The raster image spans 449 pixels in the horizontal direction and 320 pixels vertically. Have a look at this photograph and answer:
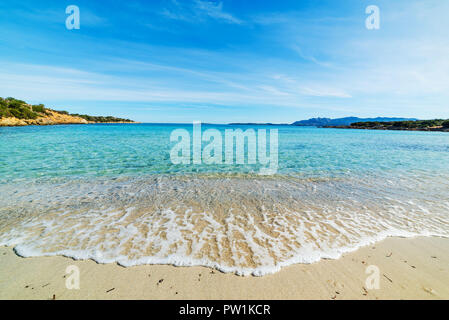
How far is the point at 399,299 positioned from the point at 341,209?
398 cm

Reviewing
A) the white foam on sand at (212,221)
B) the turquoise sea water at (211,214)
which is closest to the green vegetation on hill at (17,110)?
the turquoise sea water at (211,214)

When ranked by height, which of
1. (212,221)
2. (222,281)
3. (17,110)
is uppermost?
(17,110)

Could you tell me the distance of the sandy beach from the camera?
10.6ft

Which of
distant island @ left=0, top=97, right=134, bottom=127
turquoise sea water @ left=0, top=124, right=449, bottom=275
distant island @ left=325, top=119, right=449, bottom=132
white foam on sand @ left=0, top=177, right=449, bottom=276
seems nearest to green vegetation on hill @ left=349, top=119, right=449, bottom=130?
distant island @ left=325, top=119, right=449, bottom=132

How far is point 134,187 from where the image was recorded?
8883mm

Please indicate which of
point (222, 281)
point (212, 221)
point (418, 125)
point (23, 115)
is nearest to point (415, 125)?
point (418, 125)

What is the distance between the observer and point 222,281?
354 centimetres

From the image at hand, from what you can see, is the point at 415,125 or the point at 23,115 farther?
the point at 415,125

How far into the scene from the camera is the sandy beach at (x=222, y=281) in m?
3.25

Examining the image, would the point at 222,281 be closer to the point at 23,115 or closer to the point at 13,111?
the point at 13,111

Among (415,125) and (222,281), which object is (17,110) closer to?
(222,281)

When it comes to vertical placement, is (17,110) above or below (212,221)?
above

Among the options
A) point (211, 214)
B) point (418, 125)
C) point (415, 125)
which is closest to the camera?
point (211, 214)

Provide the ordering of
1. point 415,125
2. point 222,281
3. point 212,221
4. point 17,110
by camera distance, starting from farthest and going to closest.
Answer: point 415,125 → point 17,110 → point 212,221 → point 222,281
